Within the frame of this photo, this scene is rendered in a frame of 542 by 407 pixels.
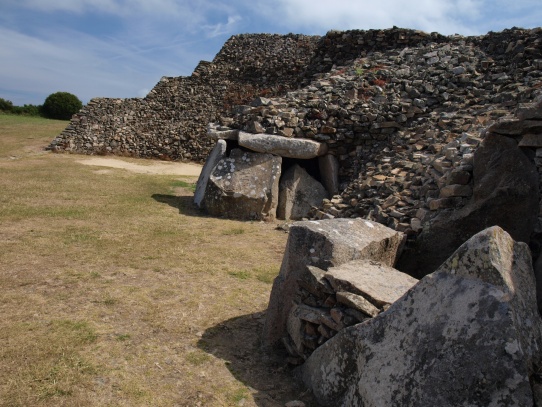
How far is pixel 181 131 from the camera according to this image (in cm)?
2188

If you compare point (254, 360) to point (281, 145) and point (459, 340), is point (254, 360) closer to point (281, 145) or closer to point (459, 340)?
point (459, 340)

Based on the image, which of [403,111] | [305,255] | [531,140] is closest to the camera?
[305,255]

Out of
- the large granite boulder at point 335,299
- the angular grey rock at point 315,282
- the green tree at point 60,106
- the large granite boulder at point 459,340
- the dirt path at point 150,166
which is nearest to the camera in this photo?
the large granite boulder at point 459,340

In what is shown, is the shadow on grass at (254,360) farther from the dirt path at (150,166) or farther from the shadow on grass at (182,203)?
the dirt path at (150,166)

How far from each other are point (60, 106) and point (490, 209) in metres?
37.6

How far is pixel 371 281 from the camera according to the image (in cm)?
414

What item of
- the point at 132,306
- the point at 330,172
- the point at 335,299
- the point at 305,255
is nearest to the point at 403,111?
the point at 330,172

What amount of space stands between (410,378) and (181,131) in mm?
20205

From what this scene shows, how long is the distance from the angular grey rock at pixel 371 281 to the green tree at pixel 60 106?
121 ft

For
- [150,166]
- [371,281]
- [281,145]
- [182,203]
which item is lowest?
[182,203]

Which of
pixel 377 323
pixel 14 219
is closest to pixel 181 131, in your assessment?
pixel 14 219

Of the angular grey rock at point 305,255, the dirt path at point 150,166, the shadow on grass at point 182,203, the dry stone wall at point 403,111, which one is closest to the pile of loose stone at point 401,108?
the dry stone wall at point 403,111

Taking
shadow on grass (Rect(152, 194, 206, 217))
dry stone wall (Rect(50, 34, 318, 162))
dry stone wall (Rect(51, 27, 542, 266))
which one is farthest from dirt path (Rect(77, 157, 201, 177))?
dry stone wall (Rect(51, 27, 542, 266))

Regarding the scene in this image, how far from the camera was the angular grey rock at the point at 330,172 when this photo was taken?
1126cm
